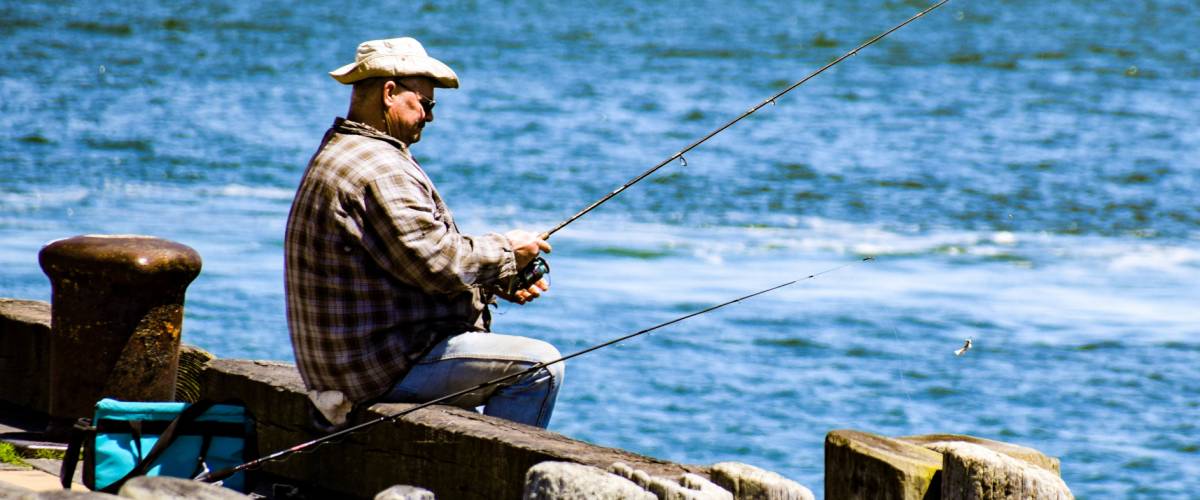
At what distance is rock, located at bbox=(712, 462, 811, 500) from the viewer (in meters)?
3.74

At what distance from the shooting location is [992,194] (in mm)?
21109

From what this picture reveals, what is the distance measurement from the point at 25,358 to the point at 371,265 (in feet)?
7.85

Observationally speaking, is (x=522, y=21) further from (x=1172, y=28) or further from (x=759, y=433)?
(x=759, y=433)

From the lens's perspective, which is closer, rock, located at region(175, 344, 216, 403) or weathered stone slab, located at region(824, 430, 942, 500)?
weathered stone slab, located at region(824, 430, 942, 500)

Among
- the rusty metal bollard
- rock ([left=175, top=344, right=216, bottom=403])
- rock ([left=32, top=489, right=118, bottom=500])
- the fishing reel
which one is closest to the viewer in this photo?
rock ([left=32, top=489, right=118, bottom=500])

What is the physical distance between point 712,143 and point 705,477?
1993 cm

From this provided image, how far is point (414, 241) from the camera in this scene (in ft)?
13.9

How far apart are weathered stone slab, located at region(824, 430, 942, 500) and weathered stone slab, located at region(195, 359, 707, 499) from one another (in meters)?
0.34

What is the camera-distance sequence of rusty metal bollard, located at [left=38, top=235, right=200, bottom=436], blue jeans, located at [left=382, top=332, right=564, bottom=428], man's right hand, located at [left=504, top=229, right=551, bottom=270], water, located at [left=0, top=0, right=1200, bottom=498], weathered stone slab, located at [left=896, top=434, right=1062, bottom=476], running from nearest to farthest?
1. weathered stone slab, located at [left=896, top=434, right=1062, bottom=476]
2. blue jeans, located at [left=382, top=332, right=564, bottom=428]
3. man's right hand, located at [left=504, top=229, right=551, bottom=270]
4. rusty metal bollard, located at [left=38, top=235, right=200, bottom=436]
5. water, located at [left=0, top=0, right=1200, bottom=498]

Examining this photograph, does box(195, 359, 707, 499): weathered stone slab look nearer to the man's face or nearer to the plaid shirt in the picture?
the plaid shirt

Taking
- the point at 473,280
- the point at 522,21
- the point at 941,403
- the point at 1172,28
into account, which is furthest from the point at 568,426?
the point at 1172,28

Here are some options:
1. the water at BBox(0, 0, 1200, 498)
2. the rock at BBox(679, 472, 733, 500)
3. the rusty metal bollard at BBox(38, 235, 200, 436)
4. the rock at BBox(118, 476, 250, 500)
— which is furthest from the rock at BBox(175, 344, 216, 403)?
the water at BBox(0, 0, 1200, 498)

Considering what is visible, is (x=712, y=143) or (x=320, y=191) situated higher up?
(x=320, y=191)

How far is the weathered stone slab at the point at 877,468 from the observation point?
3941 millimetres
